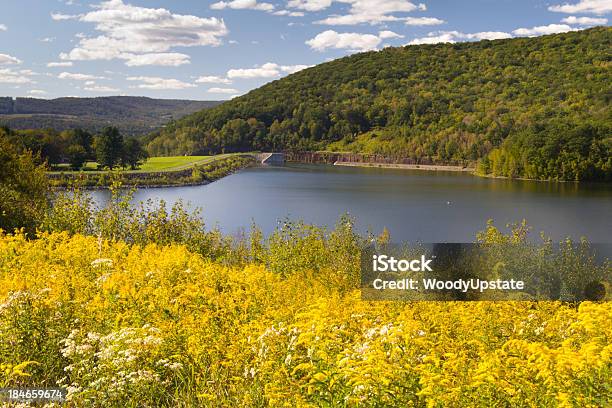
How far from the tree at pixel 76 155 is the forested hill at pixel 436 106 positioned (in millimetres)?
59190

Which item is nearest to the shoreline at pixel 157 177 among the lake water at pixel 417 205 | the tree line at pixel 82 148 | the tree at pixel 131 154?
the tree line at pixel 82 148

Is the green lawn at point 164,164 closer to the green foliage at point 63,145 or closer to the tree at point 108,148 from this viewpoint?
the tree at point 108,148

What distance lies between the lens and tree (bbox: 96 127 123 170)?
79312 millimetres

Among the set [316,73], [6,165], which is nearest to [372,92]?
[316,73]

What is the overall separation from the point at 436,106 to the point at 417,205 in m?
100

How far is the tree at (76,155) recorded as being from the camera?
80688 millimetres

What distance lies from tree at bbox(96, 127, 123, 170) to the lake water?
36.4ft

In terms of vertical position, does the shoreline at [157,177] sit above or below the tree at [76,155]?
below

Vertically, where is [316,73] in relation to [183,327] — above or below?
above

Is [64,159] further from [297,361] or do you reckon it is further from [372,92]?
[372,92]

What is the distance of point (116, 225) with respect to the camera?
47.2 ft

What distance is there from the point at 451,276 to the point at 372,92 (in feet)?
545

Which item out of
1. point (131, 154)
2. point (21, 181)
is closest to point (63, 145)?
point (131, 154)

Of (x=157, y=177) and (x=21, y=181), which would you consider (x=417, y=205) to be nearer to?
(x=21, y=181)
